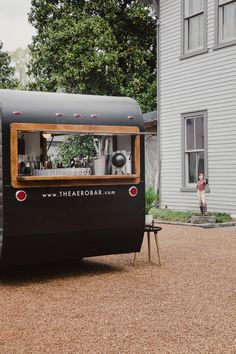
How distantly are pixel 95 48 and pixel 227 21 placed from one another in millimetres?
11193

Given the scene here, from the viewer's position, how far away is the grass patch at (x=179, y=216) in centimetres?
1442

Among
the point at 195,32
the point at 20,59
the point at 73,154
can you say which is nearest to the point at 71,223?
the point at 73,154

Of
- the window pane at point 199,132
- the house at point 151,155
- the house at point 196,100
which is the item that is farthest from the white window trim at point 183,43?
the house at point 151,155

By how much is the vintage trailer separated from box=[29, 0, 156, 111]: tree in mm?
16539

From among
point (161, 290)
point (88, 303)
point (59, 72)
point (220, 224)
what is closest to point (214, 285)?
point (161, 290)

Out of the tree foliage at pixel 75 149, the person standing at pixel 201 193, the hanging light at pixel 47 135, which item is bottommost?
the person standing at pixel 201 193

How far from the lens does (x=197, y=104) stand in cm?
1588

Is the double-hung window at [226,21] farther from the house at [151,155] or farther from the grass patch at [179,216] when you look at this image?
the house at [151,155]

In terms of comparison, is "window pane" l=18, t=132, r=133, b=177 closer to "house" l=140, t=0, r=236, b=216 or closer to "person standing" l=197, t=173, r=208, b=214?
"person standing" l=197, t=173, r=208, b=214

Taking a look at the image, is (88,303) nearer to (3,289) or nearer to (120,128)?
(3,289)

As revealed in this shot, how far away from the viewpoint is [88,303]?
6.59 m

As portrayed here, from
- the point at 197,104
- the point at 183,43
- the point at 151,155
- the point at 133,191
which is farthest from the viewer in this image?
the point at 151,155

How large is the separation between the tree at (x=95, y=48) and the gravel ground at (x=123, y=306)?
16.3 metres

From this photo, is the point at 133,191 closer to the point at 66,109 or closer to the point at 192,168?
the point at 66,109
